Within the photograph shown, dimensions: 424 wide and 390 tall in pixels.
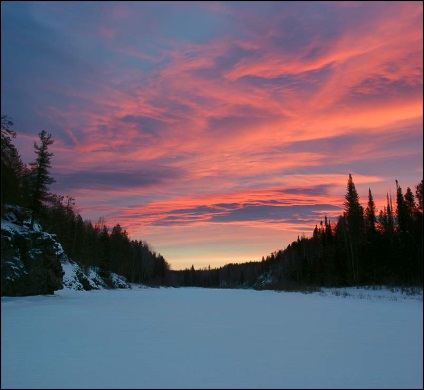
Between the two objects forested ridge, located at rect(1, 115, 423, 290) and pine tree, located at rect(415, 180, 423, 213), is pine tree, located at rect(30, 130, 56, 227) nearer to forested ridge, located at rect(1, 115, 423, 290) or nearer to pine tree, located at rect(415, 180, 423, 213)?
forested ridge, located at rect(1, 115, 423, 290)

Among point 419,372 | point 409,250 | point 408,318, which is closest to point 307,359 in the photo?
point 419,372

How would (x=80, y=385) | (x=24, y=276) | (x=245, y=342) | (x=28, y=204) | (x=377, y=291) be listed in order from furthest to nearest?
(x=28, y=204) → (x=377, y=291) → (x=24, y=276) → (x=245, y=342) → (x=80, y=385)

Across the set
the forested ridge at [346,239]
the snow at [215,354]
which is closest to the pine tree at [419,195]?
the forested ridge at [346,239]

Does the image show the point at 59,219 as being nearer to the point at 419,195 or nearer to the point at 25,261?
the point at 25,261

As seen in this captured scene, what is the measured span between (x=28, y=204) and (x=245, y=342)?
39.2 meters

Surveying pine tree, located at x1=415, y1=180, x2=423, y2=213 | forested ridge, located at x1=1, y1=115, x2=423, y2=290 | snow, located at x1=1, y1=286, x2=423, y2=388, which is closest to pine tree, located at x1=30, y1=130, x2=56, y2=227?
forested ridge, located at x1=1, y1=115, x2=423, y2=290

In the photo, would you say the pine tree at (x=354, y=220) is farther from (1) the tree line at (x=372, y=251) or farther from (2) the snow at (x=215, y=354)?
(2) the snow at (x=215, y=354)

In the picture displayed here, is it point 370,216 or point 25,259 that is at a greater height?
point 370,216

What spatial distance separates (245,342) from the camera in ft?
31.9

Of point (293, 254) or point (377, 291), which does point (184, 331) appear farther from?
point (293, 254)

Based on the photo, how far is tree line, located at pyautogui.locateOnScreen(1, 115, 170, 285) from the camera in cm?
2598

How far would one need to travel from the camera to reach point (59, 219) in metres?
63.3

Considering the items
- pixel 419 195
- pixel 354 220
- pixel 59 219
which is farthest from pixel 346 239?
pixel 59 219

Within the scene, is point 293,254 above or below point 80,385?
above
